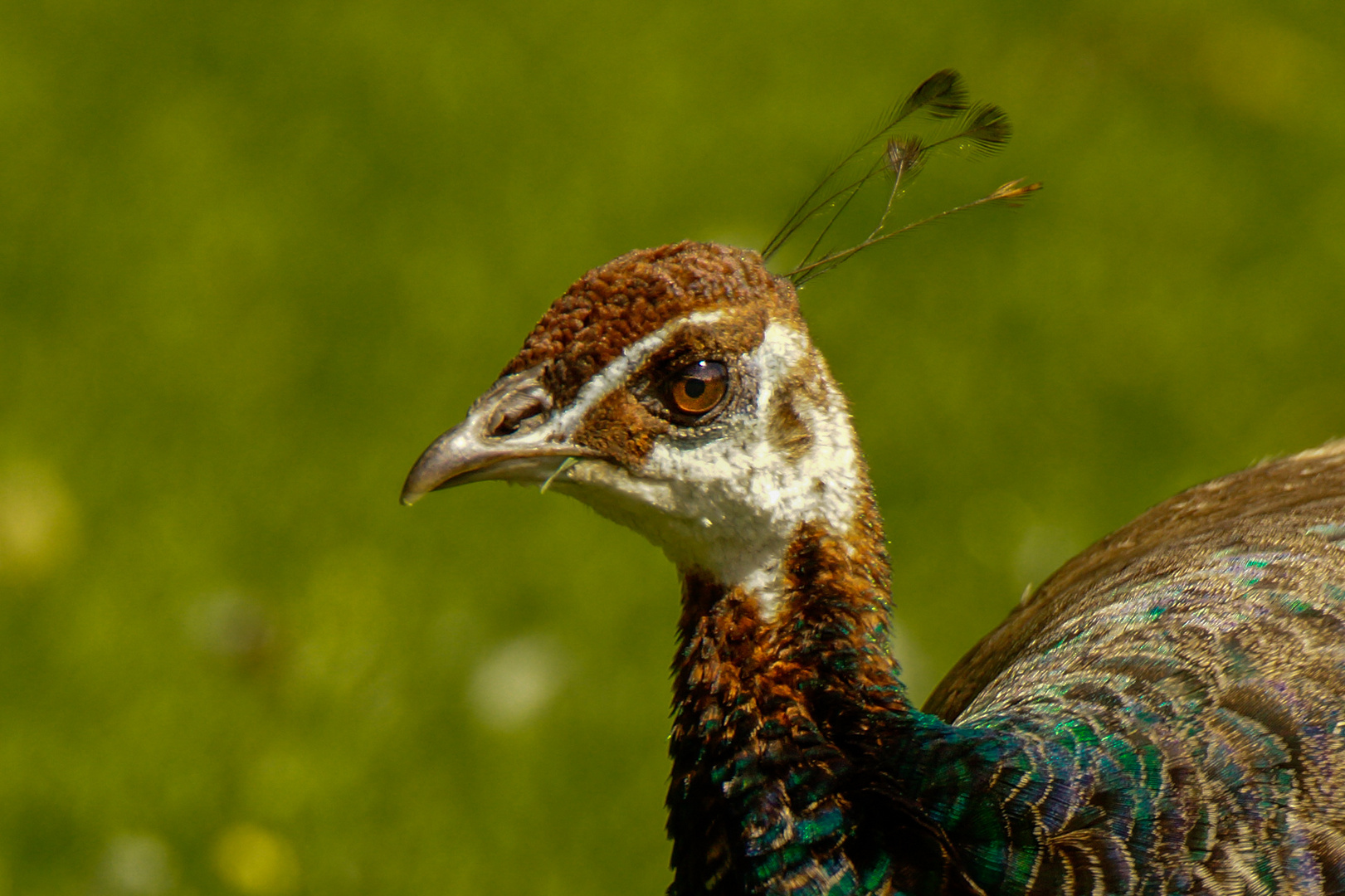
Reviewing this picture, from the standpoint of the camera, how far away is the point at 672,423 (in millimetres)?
1462

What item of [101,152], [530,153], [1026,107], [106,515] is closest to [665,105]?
[530,153]

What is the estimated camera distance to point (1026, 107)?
147 inches

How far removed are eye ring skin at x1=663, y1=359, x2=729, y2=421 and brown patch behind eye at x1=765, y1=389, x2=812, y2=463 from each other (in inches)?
2.5

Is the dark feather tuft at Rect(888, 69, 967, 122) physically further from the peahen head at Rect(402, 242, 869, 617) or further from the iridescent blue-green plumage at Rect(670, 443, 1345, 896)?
the iridescent blue-green plumage at Rect(670, 443, 1345, 896)

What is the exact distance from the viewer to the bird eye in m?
1.46

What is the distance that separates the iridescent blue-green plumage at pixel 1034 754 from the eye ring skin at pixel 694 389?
0.16 metres

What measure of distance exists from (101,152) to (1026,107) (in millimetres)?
2197

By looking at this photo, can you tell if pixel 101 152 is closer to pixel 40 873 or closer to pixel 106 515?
pixel 106 515

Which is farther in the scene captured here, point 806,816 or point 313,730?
point 313,730

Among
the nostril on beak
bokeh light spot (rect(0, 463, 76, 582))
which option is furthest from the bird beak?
bokeh light spot (rect(0, 463, 76, 582))

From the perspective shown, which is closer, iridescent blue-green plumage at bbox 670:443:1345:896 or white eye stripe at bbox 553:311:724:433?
iridescent blue-green plumage at bbox 670:443:1345:896

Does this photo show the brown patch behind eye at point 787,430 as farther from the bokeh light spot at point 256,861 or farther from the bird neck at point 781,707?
the bokeh light spot at point 256,861

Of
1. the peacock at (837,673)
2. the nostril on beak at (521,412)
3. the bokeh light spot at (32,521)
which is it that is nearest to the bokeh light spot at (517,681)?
the bokeh light spot at (32,521)

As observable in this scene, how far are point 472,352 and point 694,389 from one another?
189cm
